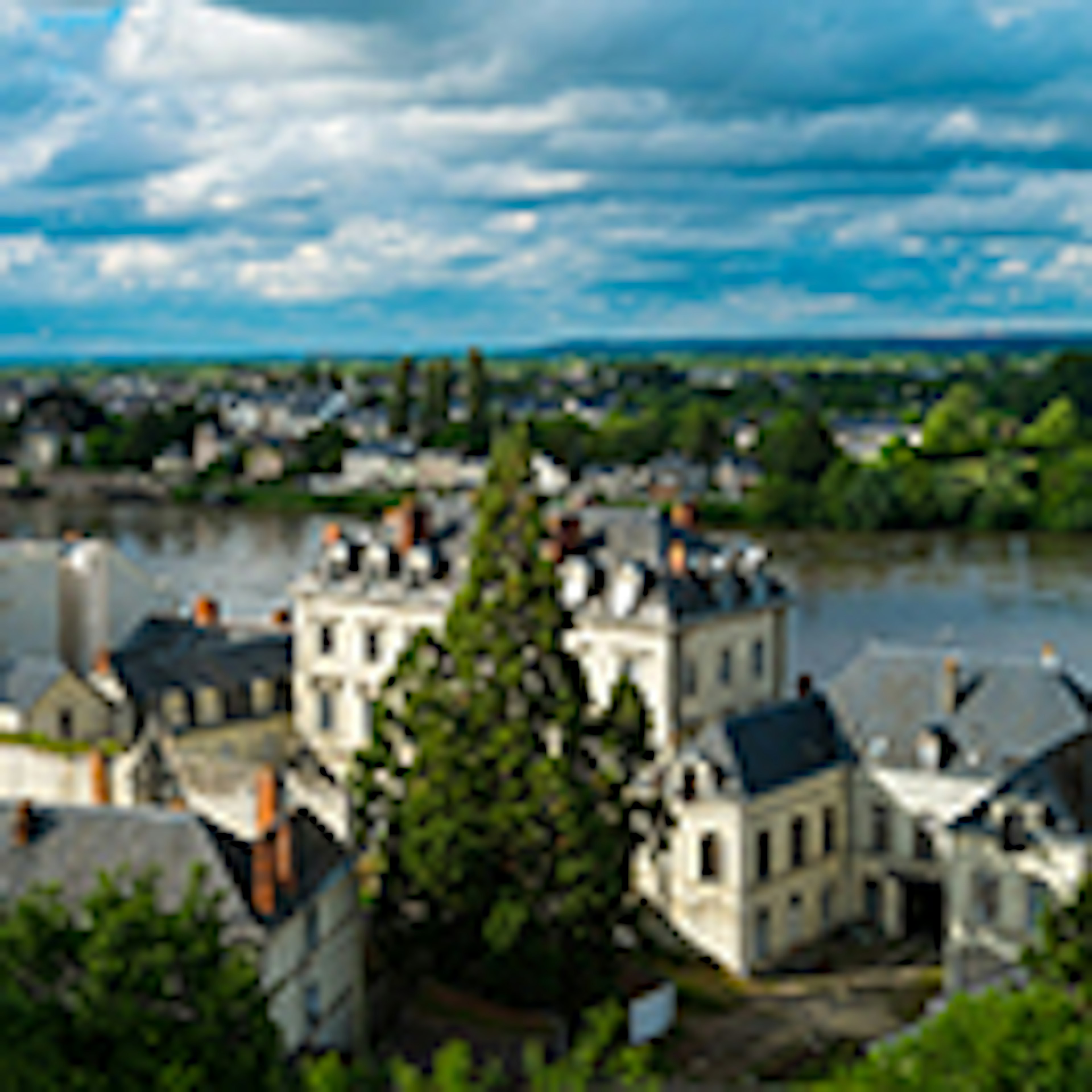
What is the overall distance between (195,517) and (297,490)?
1321 cm

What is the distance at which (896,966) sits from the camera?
97.7 feet

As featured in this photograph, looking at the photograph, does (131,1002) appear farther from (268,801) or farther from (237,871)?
(268,801)

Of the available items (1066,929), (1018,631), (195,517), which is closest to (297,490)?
(195,517)

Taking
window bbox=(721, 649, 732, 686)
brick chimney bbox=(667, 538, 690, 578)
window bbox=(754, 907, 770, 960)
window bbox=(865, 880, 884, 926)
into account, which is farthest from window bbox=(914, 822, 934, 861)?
brick chimney bbox=(667, 538, 690, 578)

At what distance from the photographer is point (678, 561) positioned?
1369 inches

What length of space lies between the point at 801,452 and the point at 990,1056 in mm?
92599

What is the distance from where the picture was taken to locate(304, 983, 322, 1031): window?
22.9m

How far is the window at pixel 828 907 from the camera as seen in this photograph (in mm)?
31609

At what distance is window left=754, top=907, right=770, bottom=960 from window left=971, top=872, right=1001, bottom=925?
13.7 feet

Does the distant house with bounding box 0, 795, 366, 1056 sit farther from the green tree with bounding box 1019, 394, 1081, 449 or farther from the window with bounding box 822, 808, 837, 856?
the green tree with bounding box 1019, 394, 1081, 449

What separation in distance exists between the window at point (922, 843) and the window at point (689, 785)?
447cm

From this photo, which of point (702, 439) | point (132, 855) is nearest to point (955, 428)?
point (702, 439)

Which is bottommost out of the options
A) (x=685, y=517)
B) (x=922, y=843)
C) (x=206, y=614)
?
(x=922, y=843)

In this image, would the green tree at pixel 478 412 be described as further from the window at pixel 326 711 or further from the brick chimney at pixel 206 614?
the window at pixel 326 711
